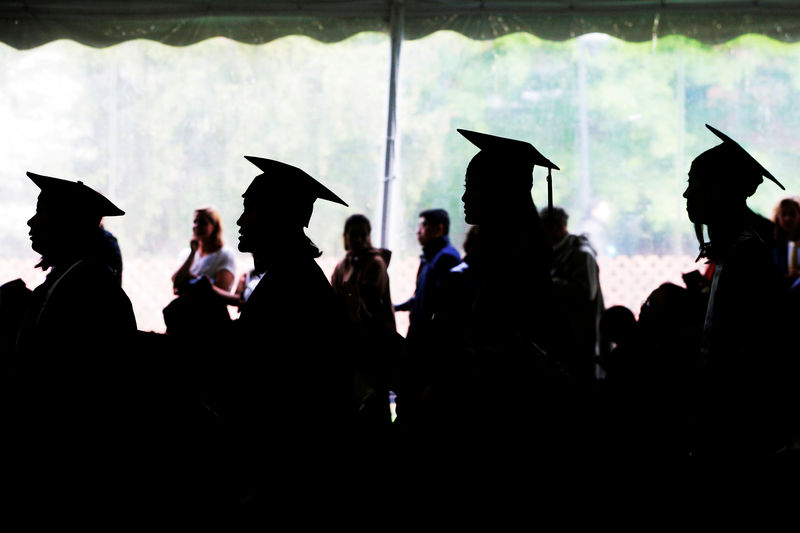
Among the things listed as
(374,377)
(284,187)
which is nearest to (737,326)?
(374,377)

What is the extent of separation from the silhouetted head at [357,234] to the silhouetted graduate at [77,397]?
2886 mm

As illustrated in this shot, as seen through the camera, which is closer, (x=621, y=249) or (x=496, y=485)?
(x=496, y=485)

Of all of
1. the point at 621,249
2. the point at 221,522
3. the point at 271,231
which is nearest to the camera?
the point at 221,522

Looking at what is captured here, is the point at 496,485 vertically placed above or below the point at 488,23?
below

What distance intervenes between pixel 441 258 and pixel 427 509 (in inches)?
124

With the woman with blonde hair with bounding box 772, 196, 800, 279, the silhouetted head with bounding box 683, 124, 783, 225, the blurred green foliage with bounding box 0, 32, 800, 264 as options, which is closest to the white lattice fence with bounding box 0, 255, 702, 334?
the blurred green foliage with bounding box 0, 32, 800, 264

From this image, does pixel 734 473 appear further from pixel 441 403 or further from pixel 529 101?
pixel 529 101

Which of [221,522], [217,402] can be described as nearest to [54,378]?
[217,402]

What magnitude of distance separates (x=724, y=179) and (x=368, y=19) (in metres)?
4.65

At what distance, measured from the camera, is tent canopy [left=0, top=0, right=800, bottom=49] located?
691cm

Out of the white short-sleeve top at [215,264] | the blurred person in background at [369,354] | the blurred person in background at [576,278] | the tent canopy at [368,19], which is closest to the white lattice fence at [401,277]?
the white short-sleeve top at [215,264]

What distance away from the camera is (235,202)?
7316 mm

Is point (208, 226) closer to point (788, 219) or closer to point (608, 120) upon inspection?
point (608, 120)

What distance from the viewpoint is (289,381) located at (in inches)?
107
